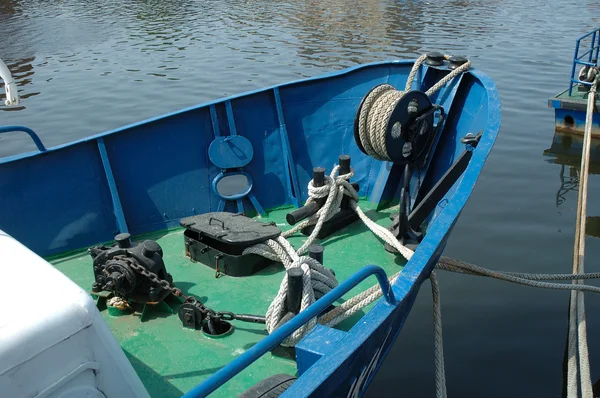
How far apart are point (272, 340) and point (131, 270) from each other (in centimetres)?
197

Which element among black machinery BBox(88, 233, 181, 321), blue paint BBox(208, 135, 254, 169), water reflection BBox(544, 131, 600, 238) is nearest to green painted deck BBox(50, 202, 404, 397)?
black machinery BBox(88, 233, 181, 321)

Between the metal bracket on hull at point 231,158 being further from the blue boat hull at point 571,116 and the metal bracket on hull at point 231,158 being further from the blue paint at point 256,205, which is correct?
the blue boat hull at point 571,116

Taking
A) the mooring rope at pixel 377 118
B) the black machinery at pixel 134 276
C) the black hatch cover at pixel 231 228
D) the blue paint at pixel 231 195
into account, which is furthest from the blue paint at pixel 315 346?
the blue paint at pixel 231 195

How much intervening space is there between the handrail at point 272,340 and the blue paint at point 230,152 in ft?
10.0

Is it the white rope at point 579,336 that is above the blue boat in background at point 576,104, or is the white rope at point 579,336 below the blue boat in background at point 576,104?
above

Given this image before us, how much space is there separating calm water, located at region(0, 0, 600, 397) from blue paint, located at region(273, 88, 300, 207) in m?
1.81

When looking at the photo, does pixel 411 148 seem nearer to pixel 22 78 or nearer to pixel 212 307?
pixel 212 307

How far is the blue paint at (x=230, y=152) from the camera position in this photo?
222 inches

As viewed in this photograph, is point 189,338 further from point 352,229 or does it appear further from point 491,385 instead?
point 491,385

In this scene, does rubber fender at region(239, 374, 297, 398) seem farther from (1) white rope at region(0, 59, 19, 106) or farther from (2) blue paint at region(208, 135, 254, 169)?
(2) blue paint at region(208, 135, 254, 169)

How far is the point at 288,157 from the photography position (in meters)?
5.99

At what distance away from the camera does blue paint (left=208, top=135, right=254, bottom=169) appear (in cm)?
564

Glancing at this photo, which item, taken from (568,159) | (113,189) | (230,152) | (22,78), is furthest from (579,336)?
(22,78)

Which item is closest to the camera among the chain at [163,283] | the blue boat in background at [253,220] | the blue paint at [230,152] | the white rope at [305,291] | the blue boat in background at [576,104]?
the blue boat in background at [253,220]
